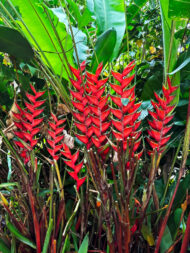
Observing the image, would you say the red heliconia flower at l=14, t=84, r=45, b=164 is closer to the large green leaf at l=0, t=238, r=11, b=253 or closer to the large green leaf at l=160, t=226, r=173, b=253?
the large green leaf at l=0, t=238, r=11, b=253

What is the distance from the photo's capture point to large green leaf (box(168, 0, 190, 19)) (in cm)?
50

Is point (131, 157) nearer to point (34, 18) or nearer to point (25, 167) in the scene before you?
point (25, 167)

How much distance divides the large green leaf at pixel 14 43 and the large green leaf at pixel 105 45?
0.15 m

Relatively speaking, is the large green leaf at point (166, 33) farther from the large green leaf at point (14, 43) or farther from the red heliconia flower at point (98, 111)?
the large green leaf at point (14, 43)

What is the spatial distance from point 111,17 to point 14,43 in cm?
31

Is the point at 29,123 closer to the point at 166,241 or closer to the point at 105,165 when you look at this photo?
the point at 105,165

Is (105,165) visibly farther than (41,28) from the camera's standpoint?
No

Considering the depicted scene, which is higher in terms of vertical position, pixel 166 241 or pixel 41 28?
pixel 41 28

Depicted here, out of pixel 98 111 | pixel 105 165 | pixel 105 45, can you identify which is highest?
pixel 105 45

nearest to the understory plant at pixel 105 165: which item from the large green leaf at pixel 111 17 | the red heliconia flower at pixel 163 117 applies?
the red heliconia flower at pixel 163 117

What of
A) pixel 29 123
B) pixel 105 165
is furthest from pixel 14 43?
pixel 105 165

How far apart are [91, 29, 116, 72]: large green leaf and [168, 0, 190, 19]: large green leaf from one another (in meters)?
0.13

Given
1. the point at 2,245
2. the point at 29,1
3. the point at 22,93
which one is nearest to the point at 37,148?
the point at 22,93

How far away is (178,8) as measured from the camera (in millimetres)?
507
